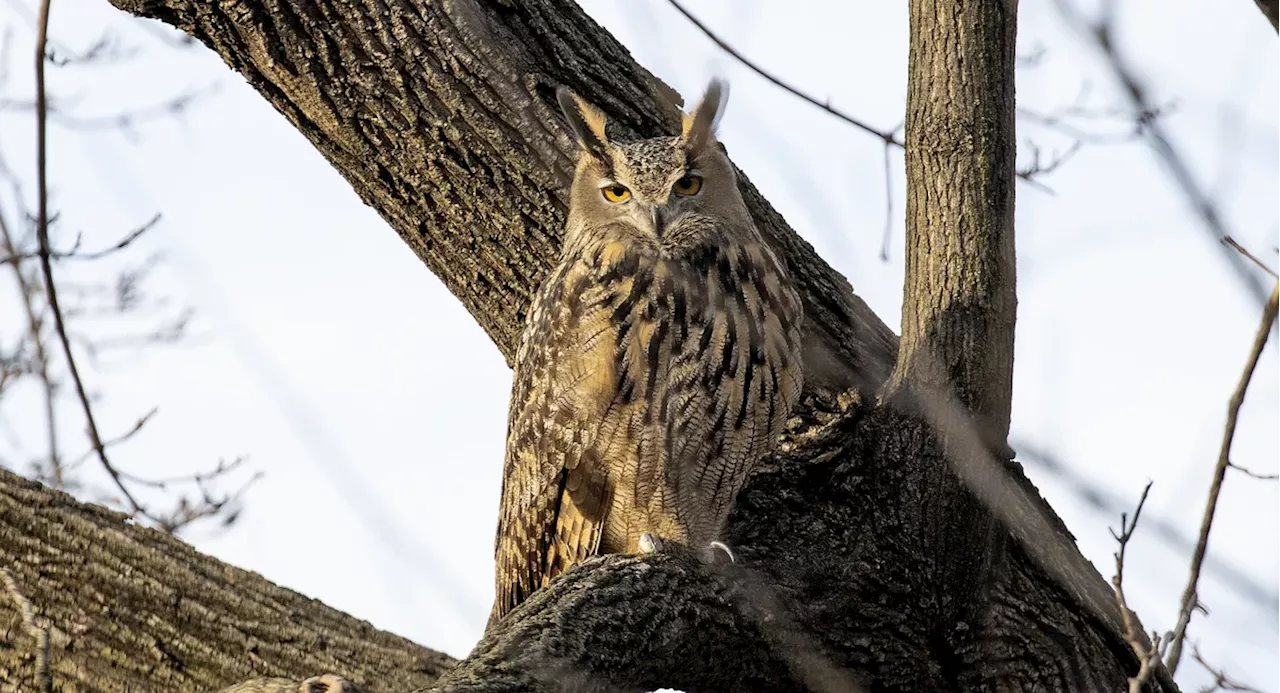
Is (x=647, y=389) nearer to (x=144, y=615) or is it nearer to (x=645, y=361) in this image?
(x=645, y=361)

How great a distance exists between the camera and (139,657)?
2656 millimetres

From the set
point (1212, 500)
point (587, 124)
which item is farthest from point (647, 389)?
point (1212, 500)

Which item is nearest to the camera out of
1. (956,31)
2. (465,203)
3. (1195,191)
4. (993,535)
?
(1195,191)

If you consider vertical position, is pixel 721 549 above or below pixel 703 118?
below

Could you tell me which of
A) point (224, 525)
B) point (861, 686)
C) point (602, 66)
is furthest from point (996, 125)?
point (224, 525)

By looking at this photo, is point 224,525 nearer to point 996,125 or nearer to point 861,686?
point 861,686

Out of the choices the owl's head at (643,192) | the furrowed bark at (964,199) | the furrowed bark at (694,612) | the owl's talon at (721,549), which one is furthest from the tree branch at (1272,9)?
the owl's head at (643,192)

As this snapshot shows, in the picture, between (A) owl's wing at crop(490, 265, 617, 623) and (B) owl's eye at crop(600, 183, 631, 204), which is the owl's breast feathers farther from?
(B) owl's eye at crop(600, 183, 631, 204)

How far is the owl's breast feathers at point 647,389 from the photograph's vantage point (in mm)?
3225

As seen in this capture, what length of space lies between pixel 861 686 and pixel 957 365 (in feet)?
2.37

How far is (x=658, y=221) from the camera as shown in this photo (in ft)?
11.1

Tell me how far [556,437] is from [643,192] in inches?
24.7

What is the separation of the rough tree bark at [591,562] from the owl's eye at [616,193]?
0.12m

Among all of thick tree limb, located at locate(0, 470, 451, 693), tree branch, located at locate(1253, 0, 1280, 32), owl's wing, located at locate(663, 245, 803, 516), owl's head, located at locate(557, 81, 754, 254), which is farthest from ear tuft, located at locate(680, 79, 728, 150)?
tree branch, located at locate(1253, 0, 1280, 32)
